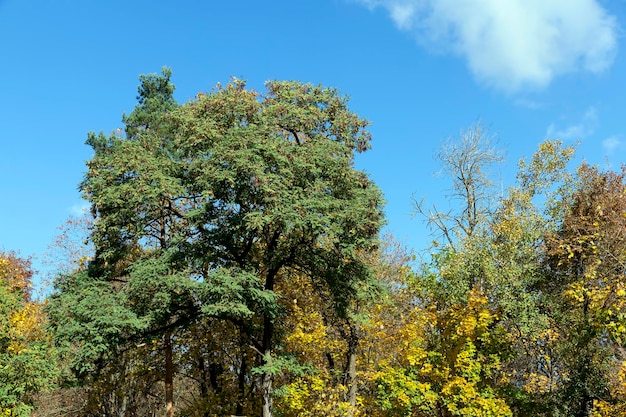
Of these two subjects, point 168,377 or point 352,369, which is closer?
point 168,377

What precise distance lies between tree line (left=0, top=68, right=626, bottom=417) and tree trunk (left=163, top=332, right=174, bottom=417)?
2.9 inches

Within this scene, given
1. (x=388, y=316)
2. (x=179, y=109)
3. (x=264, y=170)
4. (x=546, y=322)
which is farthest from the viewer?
(x=388, y=316)

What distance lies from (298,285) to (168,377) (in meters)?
6.00

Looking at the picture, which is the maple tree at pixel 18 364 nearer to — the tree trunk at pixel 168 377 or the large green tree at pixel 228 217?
the large green tree at pixel 228 217

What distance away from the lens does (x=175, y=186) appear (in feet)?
56.2

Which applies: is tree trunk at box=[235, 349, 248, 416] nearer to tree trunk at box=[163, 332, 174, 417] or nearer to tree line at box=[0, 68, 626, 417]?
tree line at box=[0, 68, 626, 417]

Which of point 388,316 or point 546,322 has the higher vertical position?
point 388,316

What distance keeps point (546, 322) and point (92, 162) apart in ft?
52.9

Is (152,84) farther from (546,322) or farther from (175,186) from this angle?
(546,322)

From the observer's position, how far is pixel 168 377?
19688 millimetres

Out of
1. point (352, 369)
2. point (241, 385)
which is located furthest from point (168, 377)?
point (352, 369)

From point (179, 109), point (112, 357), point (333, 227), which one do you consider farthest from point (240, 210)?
point (112, 357)

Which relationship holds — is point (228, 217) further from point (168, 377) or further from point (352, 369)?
point (352, 369)

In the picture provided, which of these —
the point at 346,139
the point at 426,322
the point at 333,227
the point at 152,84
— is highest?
the point at 152,84
